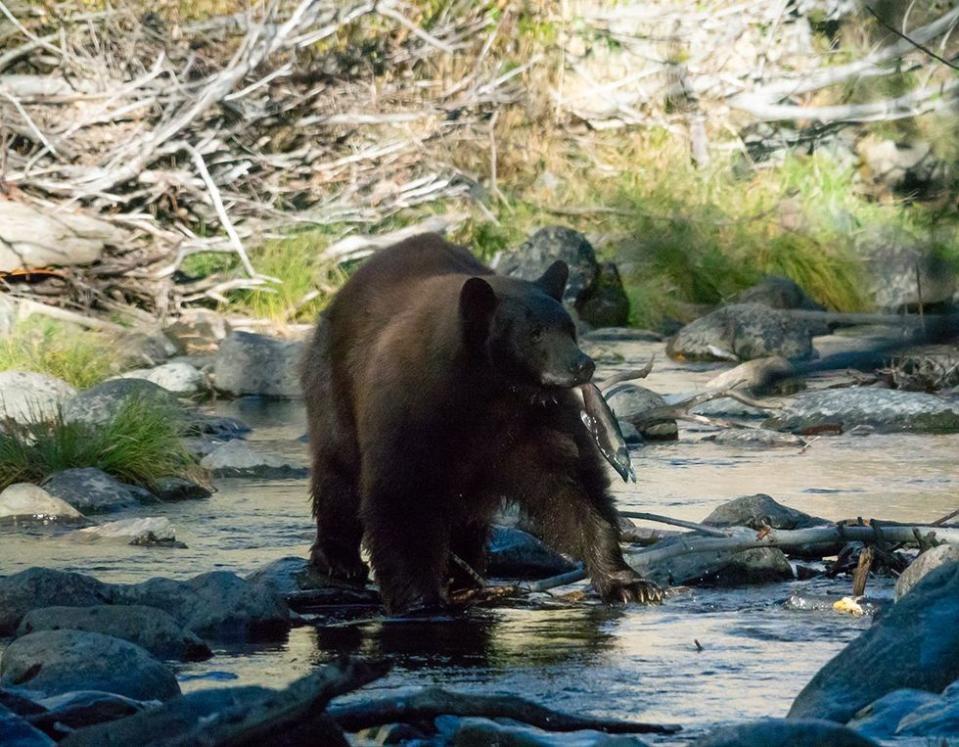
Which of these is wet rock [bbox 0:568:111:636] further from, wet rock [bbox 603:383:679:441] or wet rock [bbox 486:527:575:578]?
wet rock [bbox 603:383:679:441]

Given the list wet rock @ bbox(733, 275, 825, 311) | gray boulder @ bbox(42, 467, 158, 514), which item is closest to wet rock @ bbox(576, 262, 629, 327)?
wet rock @ bbox(733, 275, 825, 311)

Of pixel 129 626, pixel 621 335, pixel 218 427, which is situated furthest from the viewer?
pixel 621 335

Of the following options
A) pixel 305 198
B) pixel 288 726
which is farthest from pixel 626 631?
pixel 305 198

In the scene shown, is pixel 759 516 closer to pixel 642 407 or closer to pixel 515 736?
pixel 515 736

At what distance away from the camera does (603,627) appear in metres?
5.85

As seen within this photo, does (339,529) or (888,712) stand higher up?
(339,529)

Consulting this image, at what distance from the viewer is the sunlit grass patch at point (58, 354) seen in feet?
38.7

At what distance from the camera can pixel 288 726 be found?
10.7 ft

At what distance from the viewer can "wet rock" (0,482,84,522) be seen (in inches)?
314

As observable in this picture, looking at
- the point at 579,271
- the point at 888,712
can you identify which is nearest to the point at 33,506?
the point at 888,712

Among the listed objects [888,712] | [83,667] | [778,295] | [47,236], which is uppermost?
[47,236]

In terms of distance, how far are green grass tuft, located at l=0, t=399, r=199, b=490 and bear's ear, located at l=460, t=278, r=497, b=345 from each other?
10.7 ft

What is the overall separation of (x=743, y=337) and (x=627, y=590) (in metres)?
8.90

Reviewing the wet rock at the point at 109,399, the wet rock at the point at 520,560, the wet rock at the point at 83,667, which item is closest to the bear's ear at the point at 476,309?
the wet rock at the point at 520,560
